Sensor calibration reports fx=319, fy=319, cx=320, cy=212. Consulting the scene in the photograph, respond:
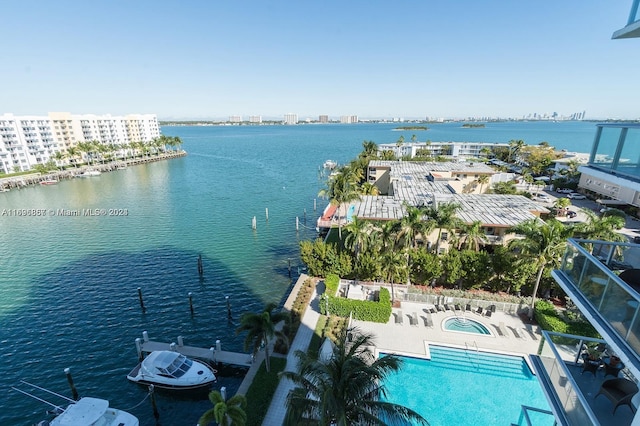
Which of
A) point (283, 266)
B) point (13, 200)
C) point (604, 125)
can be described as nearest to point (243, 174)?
point (13, 200)

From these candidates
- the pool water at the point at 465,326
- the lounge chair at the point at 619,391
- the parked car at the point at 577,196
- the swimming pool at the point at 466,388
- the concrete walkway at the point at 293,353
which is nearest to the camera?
the lounge chair at the point at 619,391

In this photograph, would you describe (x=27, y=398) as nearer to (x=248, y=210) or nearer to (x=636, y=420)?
(x=636, y=420)

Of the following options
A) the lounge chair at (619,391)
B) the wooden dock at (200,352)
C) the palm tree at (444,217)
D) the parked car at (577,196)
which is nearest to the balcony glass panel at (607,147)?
the lounge chair at (619,391)

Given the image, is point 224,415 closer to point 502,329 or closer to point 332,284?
point 332,284

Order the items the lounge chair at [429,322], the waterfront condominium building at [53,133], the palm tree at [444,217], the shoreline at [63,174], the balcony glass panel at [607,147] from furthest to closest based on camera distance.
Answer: the waterfront condominium building at [53,133] → the shoreline at [63,174] → the palm tree at [444,217] → the lounge chair at [429,322] → the balcony glass panel at [607,147]

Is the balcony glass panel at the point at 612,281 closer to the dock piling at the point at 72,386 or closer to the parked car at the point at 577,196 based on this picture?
the dock piling at the point at 72,386
